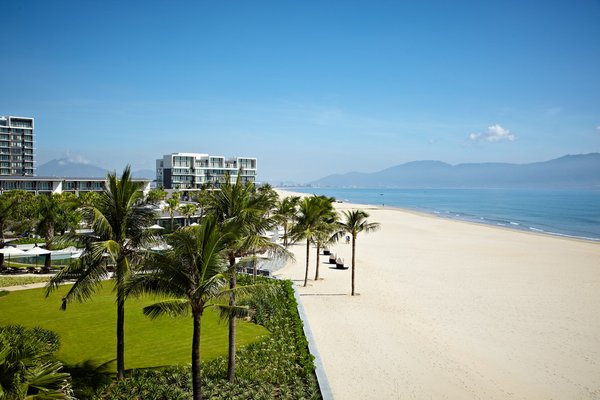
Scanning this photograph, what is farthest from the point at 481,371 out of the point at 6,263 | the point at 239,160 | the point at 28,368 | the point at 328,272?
the point at 239,160

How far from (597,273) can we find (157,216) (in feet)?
118

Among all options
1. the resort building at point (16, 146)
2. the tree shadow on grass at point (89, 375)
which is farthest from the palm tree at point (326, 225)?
the resort building at point (16, 146)

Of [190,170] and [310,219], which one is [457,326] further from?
[190,170]

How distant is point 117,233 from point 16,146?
354ft

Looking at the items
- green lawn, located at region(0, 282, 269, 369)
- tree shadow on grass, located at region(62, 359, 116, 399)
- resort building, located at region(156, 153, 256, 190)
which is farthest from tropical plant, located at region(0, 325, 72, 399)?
resort building, located at region(156, 153, 256, 190)

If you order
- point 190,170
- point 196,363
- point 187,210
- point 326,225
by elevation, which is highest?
point 190,170

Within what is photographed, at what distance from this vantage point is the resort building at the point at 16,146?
324ft

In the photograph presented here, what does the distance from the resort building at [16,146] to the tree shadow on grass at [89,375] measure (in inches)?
3976

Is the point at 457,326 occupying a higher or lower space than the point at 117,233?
lower

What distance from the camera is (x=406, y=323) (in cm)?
2098

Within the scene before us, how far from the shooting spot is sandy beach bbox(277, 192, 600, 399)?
1482 cm

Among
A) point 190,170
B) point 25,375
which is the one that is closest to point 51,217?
point 25,375

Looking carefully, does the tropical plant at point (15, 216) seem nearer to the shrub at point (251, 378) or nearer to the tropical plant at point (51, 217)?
the tropical plant at point (51, 217)

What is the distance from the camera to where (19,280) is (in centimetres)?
2661
